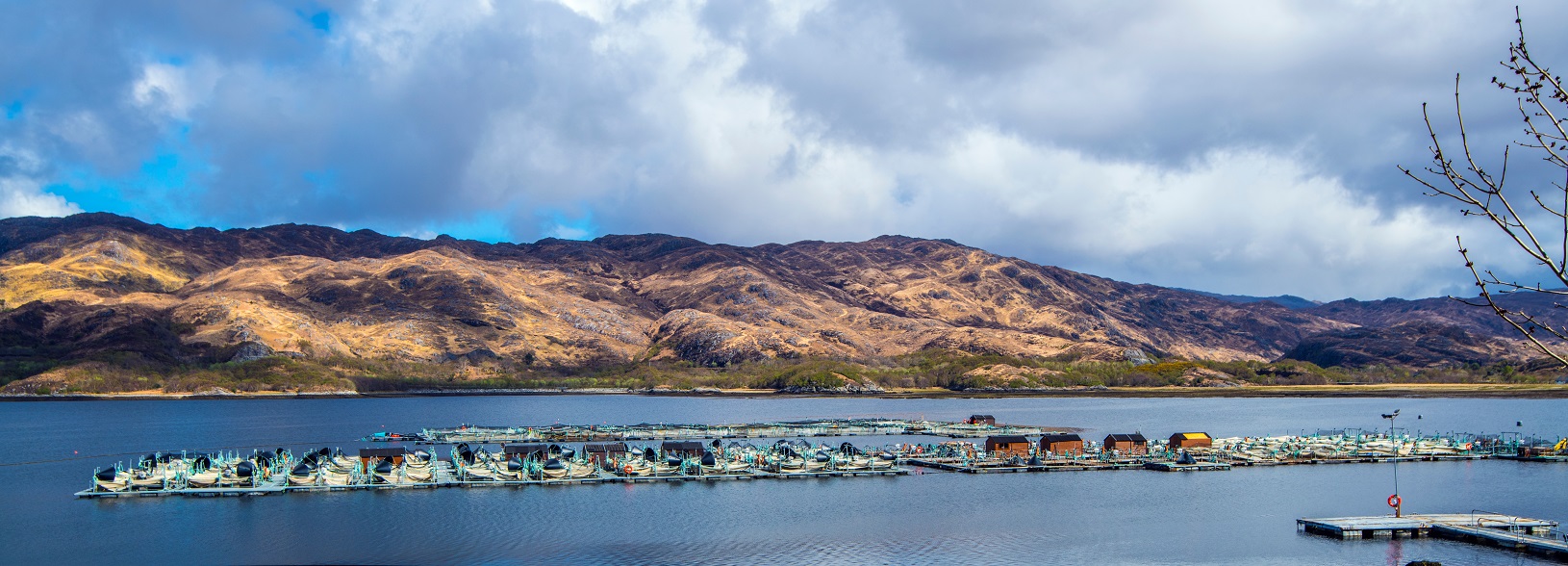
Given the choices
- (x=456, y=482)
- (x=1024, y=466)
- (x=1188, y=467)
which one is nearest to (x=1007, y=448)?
(x=1024, y=466)

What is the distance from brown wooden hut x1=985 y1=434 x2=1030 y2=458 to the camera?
11888cm

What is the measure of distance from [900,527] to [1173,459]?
169 ft

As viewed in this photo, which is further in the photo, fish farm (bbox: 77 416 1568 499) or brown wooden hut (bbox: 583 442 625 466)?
brown wooden hut (bbox: 583 442 625 466)

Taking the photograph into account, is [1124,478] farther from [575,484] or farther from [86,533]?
[86,533]

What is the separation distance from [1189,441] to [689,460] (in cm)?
5724

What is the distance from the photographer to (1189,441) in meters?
125

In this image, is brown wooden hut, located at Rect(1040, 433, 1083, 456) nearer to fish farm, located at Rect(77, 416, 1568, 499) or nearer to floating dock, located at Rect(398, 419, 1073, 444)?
fish farm, located at Rect(77, 416, 1568, 499)

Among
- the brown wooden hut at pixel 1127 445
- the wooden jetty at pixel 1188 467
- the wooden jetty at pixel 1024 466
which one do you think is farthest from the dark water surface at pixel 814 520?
the brown wooden hut at pixel 1127 445

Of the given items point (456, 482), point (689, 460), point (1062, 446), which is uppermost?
point (1062, 446)

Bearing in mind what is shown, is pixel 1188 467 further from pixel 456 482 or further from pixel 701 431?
pixel 701 431

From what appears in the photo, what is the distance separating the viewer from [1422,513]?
269 ft

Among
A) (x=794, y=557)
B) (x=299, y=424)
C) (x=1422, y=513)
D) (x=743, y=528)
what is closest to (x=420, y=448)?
(x=299, y=424)

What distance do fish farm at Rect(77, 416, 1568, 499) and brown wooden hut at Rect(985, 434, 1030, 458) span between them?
0.15 m

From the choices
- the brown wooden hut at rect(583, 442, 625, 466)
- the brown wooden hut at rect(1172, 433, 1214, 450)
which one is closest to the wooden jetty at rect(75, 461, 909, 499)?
the brown wooden hut at rect(583, 442, 625, 466)
